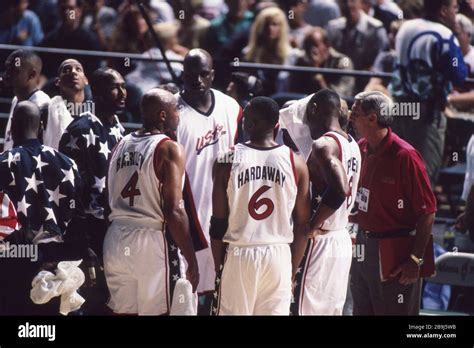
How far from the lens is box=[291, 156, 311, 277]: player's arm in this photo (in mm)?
7211

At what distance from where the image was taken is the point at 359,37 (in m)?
9.76

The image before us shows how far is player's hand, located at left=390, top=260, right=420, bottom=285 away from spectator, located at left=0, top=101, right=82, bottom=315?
1823 mm

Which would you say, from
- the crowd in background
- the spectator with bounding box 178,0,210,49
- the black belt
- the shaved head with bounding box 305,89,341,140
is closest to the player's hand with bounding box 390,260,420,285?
the black belt

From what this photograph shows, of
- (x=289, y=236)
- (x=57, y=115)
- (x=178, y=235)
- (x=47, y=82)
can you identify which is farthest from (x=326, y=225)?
(x=47, y=82)

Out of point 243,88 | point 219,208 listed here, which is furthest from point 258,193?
point 243,88

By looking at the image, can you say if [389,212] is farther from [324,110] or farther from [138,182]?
[138,182]

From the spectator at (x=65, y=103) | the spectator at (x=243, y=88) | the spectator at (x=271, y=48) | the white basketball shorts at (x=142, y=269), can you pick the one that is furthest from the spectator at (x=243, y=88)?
the white basketball shorts at (x=142, y=269)

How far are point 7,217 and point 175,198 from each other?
90 cm

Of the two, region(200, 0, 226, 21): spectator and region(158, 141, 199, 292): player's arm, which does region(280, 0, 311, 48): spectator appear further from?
region(158, 141, 199, 292): player's arm

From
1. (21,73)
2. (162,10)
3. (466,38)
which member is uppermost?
(162,10)

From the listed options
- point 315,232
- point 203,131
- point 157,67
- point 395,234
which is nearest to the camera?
point 315,232

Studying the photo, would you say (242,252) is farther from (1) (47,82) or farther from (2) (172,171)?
(1) (47,82)

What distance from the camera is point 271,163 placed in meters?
7.11

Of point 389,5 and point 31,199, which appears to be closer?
point 31,199
